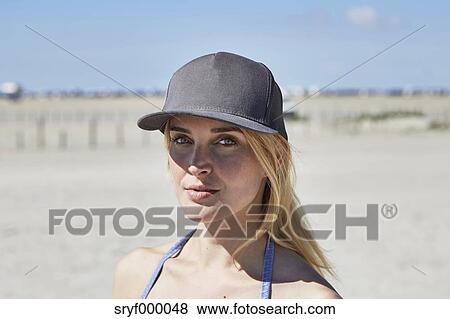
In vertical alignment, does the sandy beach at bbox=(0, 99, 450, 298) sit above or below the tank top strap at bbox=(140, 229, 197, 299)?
below

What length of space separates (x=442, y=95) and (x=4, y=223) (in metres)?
85.8

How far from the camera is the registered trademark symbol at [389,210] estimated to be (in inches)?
409

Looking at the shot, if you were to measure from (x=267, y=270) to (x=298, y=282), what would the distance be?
0.29 feet

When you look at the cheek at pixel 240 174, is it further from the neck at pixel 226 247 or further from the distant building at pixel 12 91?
the distant building at pixel 12 91

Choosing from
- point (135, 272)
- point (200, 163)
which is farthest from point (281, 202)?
point (135, 272)

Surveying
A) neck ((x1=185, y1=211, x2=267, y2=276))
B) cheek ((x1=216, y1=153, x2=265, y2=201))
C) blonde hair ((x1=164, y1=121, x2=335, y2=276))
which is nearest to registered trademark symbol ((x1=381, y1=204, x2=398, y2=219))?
blonde hair ((x1=164, y1=121, x2=335, y2=276))

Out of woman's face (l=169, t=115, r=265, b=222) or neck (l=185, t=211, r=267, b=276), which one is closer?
woman's face (l=169, t=115, r=265, b=222)

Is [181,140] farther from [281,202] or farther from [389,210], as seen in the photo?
[389,210]

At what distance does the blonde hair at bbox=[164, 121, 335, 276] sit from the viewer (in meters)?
1.84

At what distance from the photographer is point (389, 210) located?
37.2 ft

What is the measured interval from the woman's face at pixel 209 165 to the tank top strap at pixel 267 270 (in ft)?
0.51

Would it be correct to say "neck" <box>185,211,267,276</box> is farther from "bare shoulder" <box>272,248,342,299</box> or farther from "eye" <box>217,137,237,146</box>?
"eye" <box>217,137,237,146</box>

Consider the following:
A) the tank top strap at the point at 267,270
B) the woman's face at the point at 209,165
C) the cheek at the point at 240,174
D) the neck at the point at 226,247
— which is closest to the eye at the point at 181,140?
the woman's face at the point at 209,165
